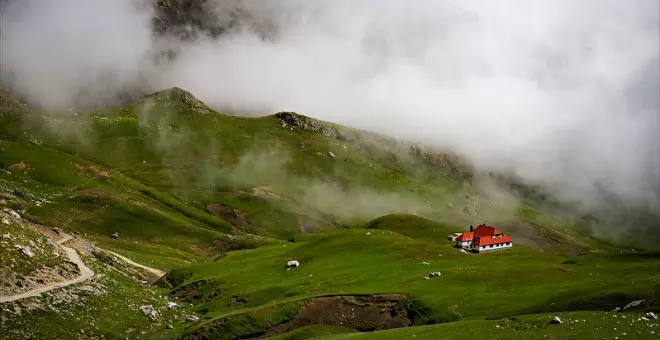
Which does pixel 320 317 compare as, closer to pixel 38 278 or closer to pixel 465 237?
pixel 38 278

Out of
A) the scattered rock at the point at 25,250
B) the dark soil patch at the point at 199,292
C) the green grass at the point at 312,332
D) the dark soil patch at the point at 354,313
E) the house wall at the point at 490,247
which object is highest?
the scattered rock at the point at 25,250

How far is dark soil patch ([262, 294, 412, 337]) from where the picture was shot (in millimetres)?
73938

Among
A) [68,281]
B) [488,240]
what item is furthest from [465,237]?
[68,281]

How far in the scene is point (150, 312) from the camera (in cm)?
8712

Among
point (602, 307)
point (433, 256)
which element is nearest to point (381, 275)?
point (433, 256)

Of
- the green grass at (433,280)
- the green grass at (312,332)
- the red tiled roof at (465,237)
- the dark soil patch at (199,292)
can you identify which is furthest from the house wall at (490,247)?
the green grass at (312,332)

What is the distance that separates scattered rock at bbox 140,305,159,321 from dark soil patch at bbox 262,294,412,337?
20.8m

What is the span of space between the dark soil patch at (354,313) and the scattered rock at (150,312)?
20.8 meters

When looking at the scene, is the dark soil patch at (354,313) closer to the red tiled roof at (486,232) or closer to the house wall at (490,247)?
the house wall at (490,247)

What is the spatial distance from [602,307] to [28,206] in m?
183

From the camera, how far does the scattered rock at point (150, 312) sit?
86125 mm

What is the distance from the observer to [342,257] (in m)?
121

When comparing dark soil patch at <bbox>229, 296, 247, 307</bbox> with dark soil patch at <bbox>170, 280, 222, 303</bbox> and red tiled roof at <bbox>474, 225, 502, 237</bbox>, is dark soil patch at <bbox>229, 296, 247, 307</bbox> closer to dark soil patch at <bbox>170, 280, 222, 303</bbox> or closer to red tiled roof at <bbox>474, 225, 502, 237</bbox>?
dark soil patch at <bbox>170, 280, 222, 303</bbox>

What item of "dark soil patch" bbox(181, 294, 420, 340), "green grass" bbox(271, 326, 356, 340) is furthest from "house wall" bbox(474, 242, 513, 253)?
"green grass" bbox(271, 326, 356, 340)
